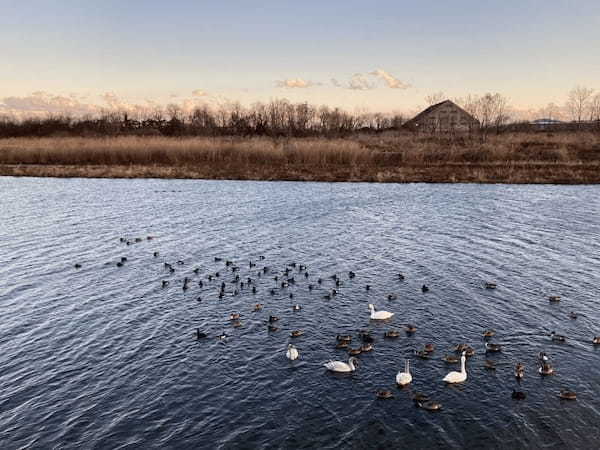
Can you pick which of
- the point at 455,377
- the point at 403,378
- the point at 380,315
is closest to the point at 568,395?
the point at 455,377

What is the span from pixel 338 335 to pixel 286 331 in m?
2.11

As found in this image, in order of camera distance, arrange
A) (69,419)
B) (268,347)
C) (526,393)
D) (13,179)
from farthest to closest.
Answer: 1. (13,179)
2. (268,347)
3. (526,393)
4. (69,419)

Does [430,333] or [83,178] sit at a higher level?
[83,178]

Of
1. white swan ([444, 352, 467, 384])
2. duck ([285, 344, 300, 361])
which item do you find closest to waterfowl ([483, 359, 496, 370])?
white swan ([444, 352, 467, 384])

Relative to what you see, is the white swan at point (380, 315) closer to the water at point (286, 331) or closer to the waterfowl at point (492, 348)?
the water at point (286, 331)

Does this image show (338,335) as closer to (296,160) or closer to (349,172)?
(349,172)

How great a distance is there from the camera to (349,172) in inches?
2479

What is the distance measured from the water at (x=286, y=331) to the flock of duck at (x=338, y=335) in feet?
0.87

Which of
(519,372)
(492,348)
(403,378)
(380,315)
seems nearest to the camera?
(403,378)

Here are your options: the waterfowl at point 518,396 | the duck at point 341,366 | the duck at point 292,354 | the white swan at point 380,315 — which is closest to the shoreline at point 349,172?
the white swan at point 380,315

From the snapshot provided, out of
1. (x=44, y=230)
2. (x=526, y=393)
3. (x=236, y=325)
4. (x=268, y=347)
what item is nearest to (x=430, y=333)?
(x=526, y=393)

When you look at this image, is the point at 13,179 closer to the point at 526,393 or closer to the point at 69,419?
the point at 69,419

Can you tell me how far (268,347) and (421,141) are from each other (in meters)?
75.4

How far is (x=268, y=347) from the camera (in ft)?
56.3
